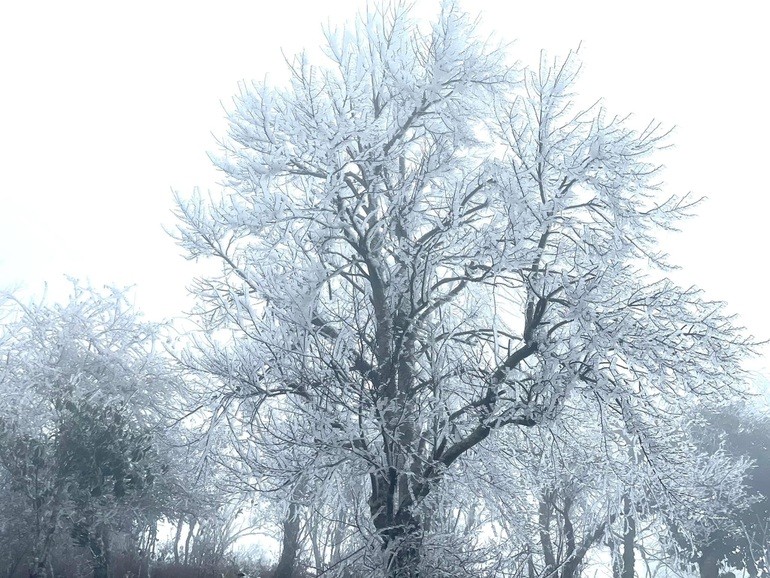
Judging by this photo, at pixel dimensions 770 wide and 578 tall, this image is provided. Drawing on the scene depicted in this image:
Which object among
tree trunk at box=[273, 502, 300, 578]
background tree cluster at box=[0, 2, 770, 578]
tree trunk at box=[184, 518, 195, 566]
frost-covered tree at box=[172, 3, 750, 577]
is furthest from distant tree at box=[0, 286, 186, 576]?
frost-covered tree at box=[172, 3, 750, 577]

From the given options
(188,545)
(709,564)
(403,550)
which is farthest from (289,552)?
(709,564)

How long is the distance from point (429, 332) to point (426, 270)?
2.73 feet

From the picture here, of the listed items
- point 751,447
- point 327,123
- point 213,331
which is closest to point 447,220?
point 327,123

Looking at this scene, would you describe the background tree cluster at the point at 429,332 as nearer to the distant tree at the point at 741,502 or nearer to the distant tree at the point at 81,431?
the distant tree at the point at 81,431

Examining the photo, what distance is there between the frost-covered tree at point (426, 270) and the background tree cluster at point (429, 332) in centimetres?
4

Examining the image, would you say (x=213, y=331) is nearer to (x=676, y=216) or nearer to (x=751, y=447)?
(x=676, y=216)

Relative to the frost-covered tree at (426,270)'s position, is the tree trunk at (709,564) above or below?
below

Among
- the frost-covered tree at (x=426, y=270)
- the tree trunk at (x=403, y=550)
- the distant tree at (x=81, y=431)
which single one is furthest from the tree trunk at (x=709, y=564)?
the tree trunk at (x=403, y=550)

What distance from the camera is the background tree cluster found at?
22.2 feet

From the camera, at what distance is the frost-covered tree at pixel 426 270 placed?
6711mm

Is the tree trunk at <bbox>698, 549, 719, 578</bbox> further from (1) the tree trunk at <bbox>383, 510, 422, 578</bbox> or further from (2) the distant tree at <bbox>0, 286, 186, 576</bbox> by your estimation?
(1) the tree trunk at <bbox>383, 510, 422, 578</bbox>

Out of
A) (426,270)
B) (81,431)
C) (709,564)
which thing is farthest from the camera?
(709,564)

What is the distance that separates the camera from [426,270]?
726 cm

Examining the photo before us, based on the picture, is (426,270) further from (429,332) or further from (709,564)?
(709,564)
